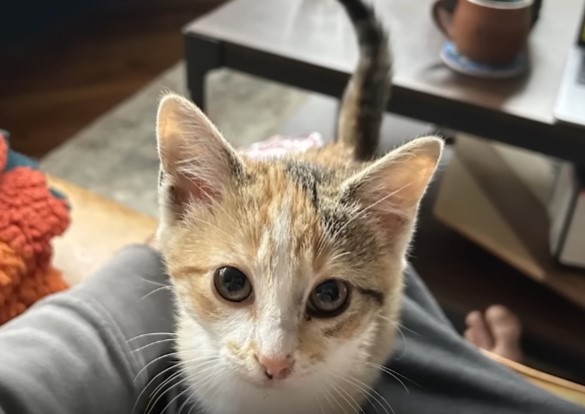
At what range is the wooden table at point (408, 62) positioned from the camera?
4.30 feet

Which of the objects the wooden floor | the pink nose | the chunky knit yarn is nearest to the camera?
the pink nose

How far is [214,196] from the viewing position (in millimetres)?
806

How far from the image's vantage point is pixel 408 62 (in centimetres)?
142

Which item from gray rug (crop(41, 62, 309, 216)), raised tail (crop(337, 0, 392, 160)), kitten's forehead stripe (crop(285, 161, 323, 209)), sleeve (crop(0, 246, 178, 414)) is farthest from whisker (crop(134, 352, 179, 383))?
gray rug (crop(41, 62, 309, 216))

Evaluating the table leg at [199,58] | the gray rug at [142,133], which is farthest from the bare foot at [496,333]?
the gray rug at [142,133]

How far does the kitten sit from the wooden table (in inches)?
22.2

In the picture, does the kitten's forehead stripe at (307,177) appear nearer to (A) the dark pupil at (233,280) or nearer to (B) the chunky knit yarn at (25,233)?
(A) the dark pupil at (233,280)

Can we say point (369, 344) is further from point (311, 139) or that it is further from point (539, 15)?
point (539, 15)

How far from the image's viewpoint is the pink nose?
0.69m

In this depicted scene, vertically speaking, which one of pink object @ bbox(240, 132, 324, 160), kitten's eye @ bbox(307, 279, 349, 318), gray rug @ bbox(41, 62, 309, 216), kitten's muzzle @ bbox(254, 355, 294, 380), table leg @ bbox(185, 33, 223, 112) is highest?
kitten's eye @ bbox(307, 279, 349, 318)

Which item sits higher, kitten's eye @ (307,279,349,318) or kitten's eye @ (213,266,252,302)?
kitten's eye @ (213,266,252,302)

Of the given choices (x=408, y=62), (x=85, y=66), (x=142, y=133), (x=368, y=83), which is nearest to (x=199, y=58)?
(x=408, y=62)

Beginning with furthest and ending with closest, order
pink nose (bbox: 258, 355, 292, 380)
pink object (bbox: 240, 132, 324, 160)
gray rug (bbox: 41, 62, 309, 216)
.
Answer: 1. gray rug (bbox: 41, 62, 309, 216)
2. pink object (bbox: 240, 132, 324, 160)
3. pink nose (bbox: 258, 355, 292, 380)

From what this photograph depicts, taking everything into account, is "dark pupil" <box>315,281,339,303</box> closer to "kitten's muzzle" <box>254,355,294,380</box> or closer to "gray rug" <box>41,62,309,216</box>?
"kitten's muzzle" <box>254,355,294,380</box>
